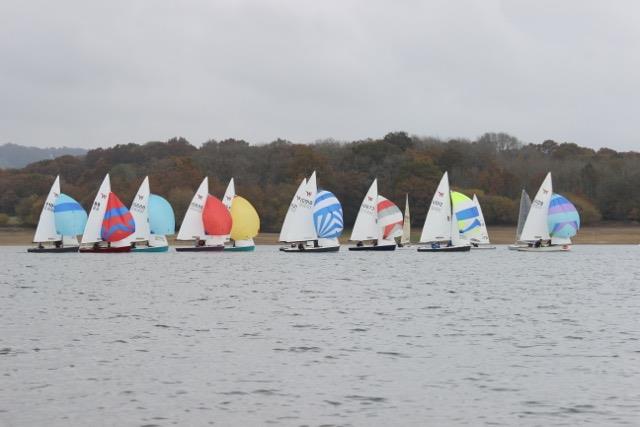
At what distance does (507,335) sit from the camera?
29516 mm

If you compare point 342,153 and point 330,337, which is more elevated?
point 342,153

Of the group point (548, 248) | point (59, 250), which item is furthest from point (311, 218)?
point (59, 250)

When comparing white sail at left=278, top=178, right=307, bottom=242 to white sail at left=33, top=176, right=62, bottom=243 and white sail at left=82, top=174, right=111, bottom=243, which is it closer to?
white sail at left=82, top=174, right=111, bottom=243

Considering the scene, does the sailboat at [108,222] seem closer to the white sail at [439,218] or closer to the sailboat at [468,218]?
the white sail at [439,218]

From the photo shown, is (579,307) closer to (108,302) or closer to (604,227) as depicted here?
(108,302)

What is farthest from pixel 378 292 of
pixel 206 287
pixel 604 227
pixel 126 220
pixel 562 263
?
pixel 604 227

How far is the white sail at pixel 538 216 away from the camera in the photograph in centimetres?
8825

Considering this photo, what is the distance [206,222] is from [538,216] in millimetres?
26563

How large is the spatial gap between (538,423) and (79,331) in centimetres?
1602

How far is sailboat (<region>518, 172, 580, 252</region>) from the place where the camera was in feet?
287

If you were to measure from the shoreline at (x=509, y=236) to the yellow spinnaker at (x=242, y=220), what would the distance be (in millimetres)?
29441

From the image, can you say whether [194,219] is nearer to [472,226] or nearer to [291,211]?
Result: [291,211]

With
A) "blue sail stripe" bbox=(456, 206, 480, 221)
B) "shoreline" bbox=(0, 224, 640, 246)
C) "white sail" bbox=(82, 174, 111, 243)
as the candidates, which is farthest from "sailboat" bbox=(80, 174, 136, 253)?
"shoreline" bbox=(0, 224, 640, 246)

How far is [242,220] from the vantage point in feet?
293
